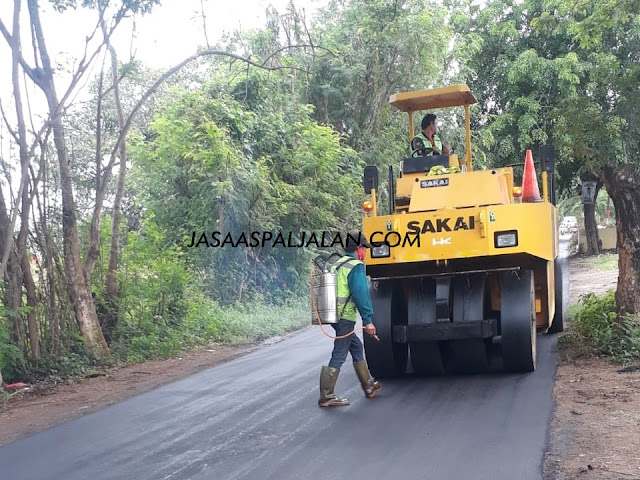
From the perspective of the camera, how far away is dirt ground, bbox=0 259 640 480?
504cm

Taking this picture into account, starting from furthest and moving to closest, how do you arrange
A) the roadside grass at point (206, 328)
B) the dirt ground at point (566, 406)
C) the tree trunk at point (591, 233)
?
the tree trunk at point (591, 233) < the roadside grass at point (206, 328) < the dirt ground at point (566, 406)

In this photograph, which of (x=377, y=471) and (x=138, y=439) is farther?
(x=138, y=439)

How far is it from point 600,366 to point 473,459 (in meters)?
3.57

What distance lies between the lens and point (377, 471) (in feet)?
16.8

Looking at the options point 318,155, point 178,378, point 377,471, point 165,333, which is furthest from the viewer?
point 318,155

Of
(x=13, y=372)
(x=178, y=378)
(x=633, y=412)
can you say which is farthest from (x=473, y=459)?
(x=13, y=372)

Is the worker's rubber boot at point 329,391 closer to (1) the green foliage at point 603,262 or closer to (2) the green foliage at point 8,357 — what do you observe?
(2) the green foliage at point 8,357

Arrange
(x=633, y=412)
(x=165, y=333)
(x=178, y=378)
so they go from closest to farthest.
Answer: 1. (x=633, y=412)
2. (x=178, y=378)
3. (x=165, y=333)

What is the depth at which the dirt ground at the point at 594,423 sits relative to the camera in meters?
4.89

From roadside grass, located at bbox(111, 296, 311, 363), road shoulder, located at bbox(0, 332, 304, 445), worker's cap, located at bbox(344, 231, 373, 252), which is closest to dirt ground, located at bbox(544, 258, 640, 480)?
worker's cap, located at bbox(344, 231, 373, 252)

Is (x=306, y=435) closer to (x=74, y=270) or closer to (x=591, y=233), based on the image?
(x=74, y=270)

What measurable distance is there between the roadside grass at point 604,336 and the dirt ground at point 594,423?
0.21m

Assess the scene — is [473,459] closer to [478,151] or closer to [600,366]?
[600,366]

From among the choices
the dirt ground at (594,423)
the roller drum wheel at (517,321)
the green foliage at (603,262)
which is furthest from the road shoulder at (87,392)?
the green foliage at (603,262)
